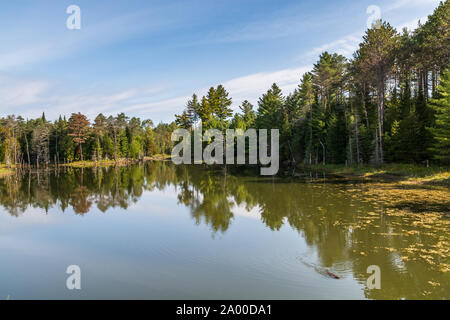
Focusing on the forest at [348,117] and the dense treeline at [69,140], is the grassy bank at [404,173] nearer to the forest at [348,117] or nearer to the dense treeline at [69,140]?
the forest at [348,117]

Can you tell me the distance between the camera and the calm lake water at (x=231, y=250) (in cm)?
828

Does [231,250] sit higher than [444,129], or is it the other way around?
[444,129]

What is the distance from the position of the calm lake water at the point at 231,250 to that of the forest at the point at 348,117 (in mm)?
18348

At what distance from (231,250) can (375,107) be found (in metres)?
45.1

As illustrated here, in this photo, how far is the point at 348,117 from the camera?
46625 mm
